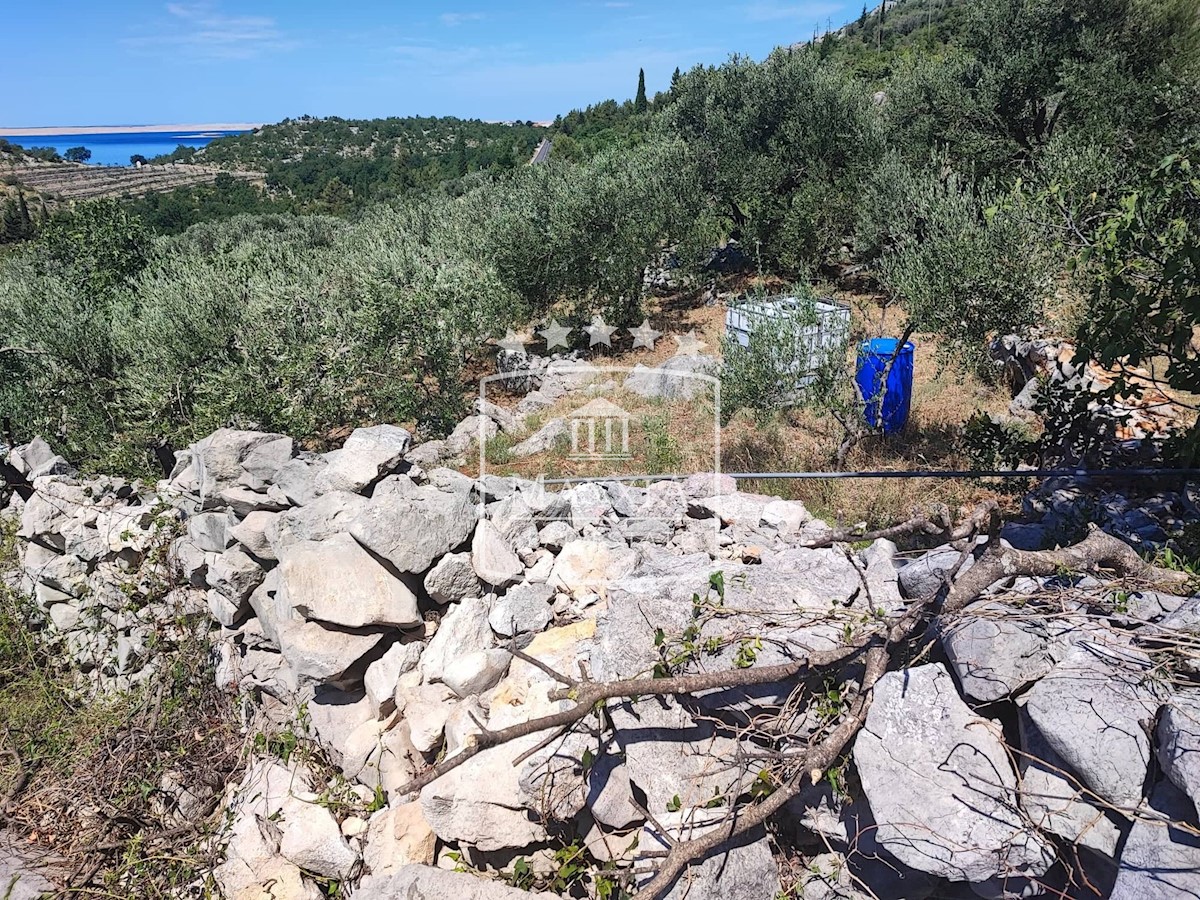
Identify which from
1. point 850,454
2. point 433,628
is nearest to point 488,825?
point 433,628

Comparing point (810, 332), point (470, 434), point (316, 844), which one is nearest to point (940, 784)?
point (316, 844)

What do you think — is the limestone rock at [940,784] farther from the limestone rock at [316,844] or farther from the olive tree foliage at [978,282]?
the olive tree foliage at [978,282]

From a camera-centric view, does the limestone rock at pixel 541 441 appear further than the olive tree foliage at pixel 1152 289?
Yes

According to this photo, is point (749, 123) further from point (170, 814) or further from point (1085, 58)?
point (170, 814)

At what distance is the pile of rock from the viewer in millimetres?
2725

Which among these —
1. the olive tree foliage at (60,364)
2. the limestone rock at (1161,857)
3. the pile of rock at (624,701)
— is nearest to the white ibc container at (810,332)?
the pile of rock at (624,701)

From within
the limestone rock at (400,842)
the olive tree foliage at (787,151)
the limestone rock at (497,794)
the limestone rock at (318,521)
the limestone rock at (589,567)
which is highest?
the olive tree foliage at (787,151)

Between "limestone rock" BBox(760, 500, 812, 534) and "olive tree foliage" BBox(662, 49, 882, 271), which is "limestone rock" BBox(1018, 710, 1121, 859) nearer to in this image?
"limestone rock" BBox(760, 500, 812, 534)

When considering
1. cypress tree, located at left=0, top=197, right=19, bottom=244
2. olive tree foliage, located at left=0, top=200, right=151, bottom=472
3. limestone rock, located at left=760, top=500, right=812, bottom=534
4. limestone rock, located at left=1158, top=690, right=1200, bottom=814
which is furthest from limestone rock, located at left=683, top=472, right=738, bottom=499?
cypress tree, located at left=0, top=197, right=19, bottom=244

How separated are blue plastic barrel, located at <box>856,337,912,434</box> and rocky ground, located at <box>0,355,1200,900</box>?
3.29 m

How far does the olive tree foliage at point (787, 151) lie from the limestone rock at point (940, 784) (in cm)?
1441

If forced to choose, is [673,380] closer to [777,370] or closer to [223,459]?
[777,370]

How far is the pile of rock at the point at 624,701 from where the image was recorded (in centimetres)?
272

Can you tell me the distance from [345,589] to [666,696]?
2.44 meters
